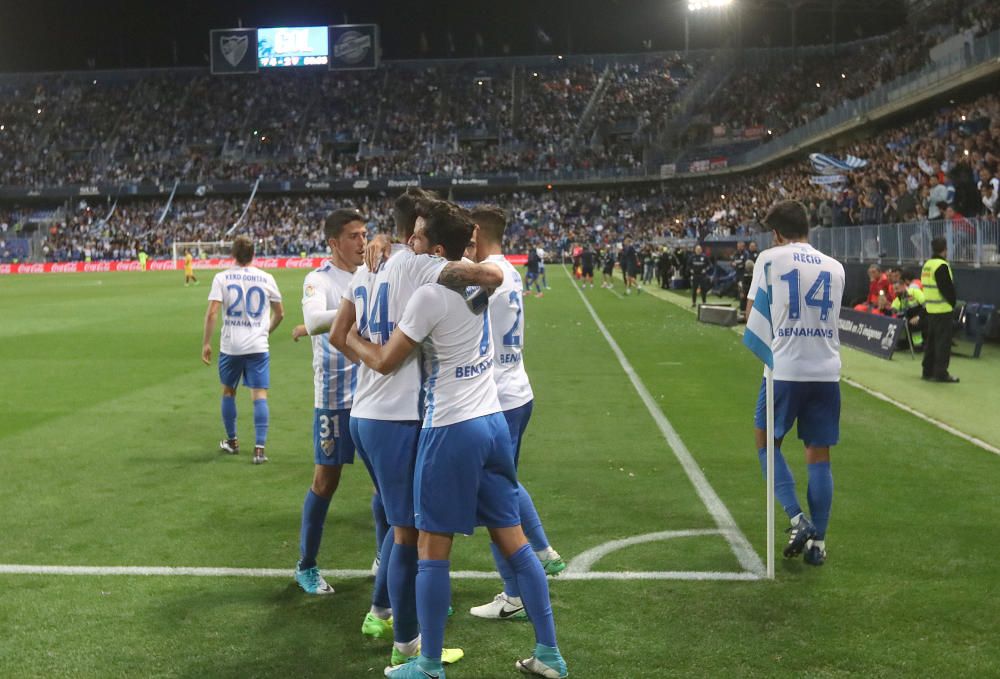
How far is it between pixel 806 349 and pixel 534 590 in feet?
8.71

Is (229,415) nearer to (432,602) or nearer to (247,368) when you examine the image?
(247,368)

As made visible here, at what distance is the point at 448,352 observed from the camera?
4258 mm

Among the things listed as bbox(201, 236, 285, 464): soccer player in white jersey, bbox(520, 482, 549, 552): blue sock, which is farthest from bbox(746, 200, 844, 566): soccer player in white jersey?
bbox(201, 236, 285, 464): soccer player in white jersey

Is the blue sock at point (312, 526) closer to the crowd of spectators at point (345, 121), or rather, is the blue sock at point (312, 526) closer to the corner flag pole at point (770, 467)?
the corner flag pole at point (770, 467)

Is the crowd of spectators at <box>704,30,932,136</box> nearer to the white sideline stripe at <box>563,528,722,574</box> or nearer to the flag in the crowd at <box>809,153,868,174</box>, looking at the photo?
the flag in the crowd at <box>809,153,868,174</box>

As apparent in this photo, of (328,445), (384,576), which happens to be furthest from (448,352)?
(328,445)

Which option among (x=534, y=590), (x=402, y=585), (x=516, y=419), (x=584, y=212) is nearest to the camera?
(x=534, y=590)

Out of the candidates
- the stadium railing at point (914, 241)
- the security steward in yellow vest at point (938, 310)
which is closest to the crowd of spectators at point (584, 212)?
the stadium railing at point (914, 241)

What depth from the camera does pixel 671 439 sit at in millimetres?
10109

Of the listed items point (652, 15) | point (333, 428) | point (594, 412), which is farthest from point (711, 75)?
point (333, 428)

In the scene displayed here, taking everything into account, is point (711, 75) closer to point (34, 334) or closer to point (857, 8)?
point (857, 8)

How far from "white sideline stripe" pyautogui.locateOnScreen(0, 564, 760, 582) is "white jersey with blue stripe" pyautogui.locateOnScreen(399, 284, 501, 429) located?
198 cm

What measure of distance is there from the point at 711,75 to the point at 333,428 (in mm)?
74825

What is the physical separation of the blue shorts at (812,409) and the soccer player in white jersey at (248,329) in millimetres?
5018
